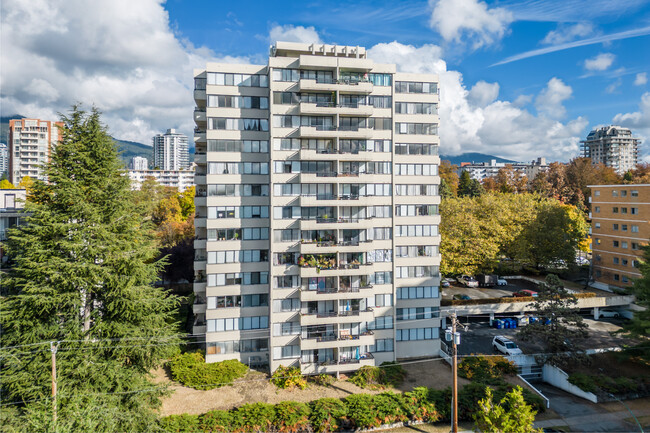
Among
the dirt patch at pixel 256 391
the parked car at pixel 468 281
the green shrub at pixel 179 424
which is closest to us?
the green shrub at pixel 179 424

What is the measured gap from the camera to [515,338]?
43.1 m

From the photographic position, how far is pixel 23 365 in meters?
22.3

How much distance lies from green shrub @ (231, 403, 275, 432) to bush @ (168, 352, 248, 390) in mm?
6384

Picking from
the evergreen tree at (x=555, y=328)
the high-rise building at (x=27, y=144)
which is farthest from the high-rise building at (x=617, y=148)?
the high-rise building at (x=27, y=144)

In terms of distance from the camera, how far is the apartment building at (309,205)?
36656 mm

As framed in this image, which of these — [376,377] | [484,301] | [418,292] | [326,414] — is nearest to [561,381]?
[484,301]

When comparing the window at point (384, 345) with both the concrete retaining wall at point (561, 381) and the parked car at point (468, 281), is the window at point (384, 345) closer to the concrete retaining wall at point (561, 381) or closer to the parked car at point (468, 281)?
the concrete retaining wall at point (561, 381)

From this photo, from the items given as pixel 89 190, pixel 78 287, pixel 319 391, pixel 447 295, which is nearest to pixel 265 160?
pixel 89 190

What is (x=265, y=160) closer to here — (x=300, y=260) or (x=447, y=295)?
(x=300, y=260)

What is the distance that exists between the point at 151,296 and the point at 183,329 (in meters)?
20.4

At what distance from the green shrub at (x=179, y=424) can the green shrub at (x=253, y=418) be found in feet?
8.69

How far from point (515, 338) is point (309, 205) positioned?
28.0 m

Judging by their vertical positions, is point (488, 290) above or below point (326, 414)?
above

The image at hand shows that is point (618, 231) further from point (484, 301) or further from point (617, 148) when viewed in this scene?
point (617, 148)
